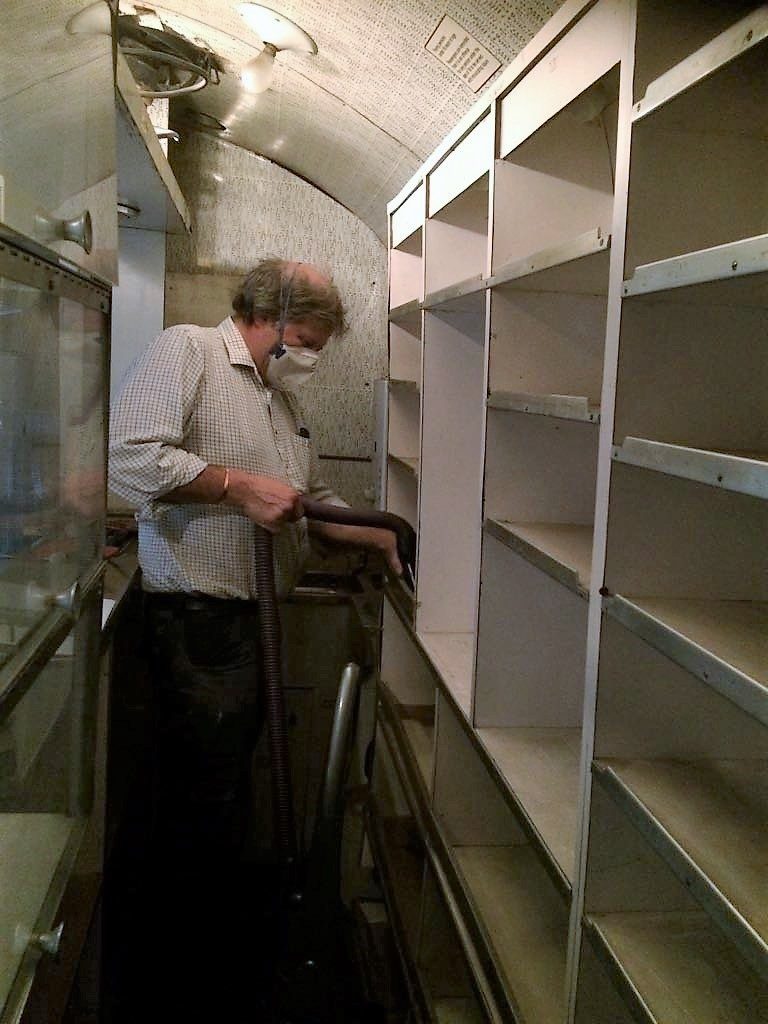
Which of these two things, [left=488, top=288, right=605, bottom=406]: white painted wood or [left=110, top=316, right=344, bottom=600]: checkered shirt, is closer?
[left=488, top=288, right=605, bottom=406]: white painted wood

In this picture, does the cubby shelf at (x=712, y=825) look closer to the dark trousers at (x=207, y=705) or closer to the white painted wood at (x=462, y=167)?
the white painted wood at (x=462, y=167)

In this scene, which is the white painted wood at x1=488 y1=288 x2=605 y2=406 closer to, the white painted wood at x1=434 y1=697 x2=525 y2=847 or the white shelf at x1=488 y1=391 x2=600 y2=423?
the white shelf at x1=488 y1=391 x2=600 y2=423

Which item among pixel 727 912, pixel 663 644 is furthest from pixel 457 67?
pixel 727 912

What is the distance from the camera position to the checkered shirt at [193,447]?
2221 millimetres

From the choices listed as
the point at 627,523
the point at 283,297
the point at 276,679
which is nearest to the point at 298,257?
the point at 283,297

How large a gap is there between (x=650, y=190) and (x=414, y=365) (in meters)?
1.93

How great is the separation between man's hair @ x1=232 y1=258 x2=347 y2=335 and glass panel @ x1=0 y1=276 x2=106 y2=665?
0.87 m

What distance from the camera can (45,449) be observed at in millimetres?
1479

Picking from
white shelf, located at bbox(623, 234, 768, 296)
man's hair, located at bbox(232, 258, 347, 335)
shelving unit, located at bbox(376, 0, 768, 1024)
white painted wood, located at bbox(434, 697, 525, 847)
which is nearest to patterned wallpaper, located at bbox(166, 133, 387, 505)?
man's hair, located at bbox(232, 258, 347, 335)

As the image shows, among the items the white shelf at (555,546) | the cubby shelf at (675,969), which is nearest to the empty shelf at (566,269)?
the white shelf at (555,546)

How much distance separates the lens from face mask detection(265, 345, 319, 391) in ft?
8.25

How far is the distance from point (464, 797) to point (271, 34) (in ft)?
6.82

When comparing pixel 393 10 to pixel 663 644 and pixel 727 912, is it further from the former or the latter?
pixel 727 912

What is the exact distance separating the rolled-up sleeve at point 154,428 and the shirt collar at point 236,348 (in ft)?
0.50
